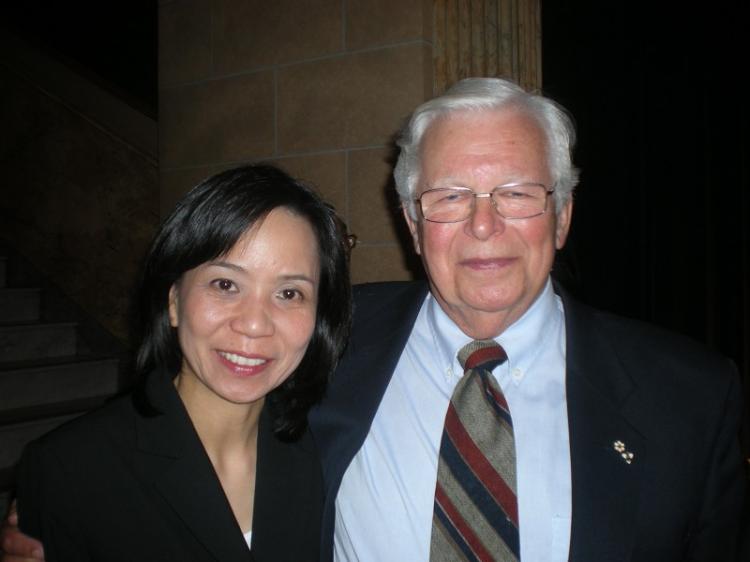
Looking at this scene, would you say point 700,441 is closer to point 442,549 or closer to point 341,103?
point 442,549

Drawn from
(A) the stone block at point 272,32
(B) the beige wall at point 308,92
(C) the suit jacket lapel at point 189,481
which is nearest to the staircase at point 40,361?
(B) the beige wall at point 308,92

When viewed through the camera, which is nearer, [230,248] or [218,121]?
[230,248]

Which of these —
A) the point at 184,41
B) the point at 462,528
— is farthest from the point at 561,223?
the point at 184,41

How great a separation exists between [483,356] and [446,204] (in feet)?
1.46

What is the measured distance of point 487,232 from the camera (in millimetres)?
1476

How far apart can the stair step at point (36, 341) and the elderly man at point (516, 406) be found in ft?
10.2

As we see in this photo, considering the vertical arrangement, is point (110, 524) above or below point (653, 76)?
below

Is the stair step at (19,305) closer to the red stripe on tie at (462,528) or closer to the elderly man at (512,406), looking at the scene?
the elderly man at (512,406)

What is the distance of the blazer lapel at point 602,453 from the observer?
4.23ft

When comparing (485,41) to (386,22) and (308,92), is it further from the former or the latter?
(308,92)

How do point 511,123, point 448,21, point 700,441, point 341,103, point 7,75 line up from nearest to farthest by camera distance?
point 700,441 < point 511,123 < point 448,21 < point 341,103 < point 7,75

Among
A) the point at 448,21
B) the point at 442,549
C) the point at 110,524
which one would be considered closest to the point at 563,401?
the point at 442,549

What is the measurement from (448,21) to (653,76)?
123 centimetres

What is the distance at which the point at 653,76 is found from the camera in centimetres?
306
